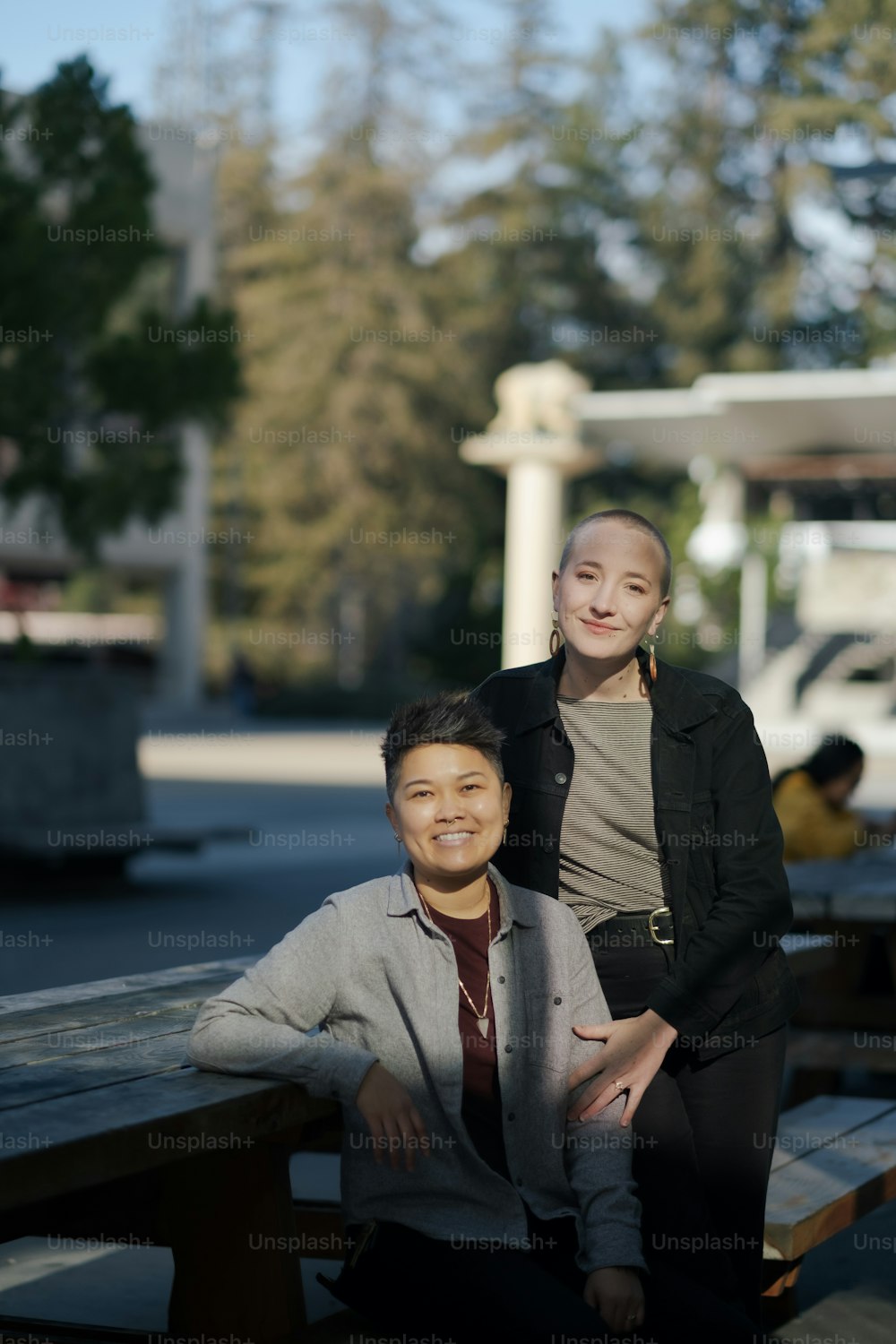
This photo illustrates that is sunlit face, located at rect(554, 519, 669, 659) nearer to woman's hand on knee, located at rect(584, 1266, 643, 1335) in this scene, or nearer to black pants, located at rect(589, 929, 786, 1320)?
black pants, located at rect(589, 929, 786, 1320)

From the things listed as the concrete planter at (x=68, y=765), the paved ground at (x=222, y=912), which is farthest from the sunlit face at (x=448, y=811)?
the concrete planter at (x=68, y=765)

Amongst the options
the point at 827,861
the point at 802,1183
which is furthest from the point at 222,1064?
the point at 827,861

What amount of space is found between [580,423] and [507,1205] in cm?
3682

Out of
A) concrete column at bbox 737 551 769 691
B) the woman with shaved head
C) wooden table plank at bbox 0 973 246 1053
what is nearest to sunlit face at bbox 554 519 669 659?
the woman with shaved head

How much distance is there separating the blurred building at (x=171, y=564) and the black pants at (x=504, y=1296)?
41889 millimetres

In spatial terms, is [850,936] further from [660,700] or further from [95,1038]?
[95,1038]

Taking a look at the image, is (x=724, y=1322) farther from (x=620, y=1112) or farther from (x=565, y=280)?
(x=565, y=280)

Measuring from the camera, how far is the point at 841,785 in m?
7.92

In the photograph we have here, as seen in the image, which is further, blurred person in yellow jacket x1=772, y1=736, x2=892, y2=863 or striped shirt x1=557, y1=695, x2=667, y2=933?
blurred person in yellow jacket x1=772, y1=736, x2=892, y2=863

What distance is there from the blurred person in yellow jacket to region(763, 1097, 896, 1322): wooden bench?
101 inches

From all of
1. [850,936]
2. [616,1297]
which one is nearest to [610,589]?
[616,1297]

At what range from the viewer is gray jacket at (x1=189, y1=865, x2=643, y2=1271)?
3.33 m

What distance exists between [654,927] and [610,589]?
66cm

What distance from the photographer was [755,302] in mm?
55750
